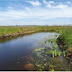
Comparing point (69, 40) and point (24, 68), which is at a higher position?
point (69, 40)

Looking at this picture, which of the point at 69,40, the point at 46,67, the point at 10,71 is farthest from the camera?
the point at 69,40

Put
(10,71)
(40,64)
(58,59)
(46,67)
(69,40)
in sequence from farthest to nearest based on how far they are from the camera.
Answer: (69,40) < (58,59) < (40,64) < (46,67) < (10,71)

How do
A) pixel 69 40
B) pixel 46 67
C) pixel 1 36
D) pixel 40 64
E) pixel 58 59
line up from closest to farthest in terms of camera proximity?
pixel 46 67 < pixel 40 64 < pixel 58 59 < pixel 69 40 < pixel 1 36

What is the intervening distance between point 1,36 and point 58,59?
15.4 metres

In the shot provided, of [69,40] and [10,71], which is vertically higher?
[69,40]

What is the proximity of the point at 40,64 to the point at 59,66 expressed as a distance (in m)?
1.28

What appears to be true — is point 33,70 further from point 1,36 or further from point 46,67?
point 1,36

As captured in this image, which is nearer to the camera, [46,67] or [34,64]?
[46,67]

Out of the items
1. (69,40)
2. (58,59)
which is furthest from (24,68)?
(69,40)

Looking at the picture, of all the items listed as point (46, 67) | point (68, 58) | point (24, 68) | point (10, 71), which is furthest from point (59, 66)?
point (10, 71)

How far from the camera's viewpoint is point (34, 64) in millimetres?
8164

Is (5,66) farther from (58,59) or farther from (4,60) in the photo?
(58,59)

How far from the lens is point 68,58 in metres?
9.05

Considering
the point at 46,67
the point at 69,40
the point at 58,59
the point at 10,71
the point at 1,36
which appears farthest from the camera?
the point at 1,36
